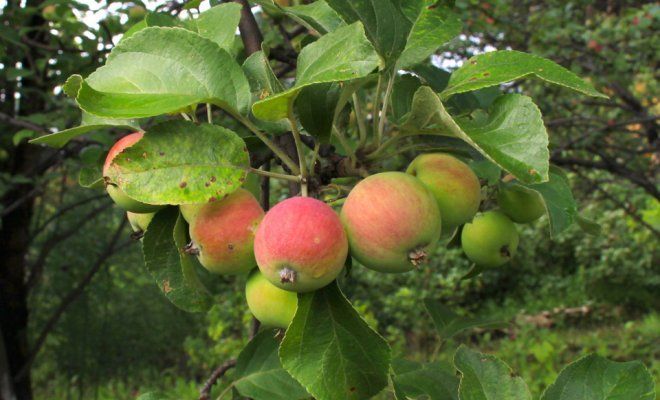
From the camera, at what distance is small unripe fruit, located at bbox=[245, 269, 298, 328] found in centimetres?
68

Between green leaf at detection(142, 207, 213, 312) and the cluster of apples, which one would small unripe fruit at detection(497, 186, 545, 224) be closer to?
the cluster of apples

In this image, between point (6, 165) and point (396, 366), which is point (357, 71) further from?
point (6, 165)

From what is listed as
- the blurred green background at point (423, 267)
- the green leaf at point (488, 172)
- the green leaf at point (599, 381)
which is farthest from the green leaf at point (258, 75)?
the blurred green background at point (423, 267)

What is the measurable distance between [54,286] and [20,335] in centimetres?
159

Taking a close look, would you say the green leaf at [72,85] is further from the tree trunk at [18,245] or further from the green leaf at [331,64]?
the tree trunk at [18,245]

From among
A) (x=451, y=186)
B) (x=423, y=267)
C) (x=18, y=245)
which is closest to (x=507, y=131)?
(x=451, y=186)

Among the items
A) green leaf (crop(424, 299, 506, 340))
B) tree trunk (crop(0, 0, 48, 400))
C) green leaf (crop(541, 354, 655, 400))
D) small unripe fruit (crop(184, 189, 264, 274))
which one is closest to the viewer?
small unripe fruit (crop(184, 189, 264, 274))

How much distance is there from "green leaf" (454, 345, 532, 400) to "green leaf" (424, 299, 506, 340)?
13.8 inches

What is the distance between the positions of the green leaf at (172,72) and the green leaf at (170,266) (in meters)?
0.18

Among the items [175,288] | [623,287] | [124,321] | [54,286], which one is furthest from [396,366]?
[623,287]

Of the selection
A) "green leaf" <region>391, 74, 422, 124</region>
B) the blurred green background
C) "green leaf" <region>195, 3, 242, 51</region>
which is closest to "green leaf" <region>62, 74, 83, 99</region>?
"green leaf" <region>195, 3, 242, 51</region>

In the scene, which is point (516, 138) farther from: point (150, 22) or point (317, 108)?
point (150, 22)

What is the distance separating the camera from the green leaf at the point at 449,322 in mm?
1160

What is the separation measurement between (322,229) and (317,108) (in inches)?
6.9
